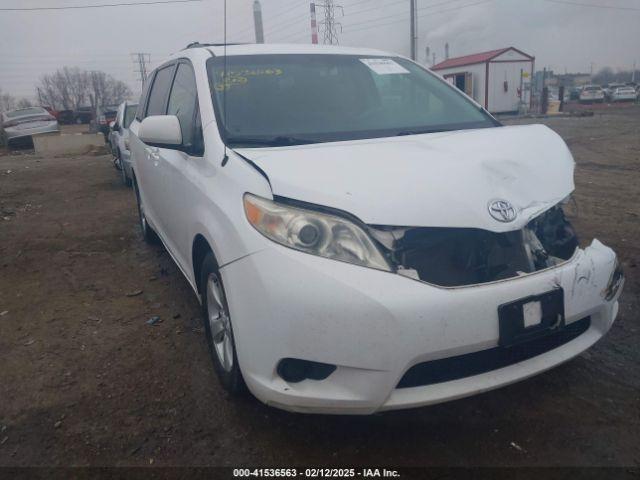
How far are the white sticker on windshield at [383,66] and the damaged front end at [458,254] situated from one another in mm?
1728

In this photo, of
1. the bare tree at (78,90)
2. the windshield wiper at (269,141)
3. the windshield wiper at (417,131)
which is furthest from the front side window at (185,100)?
the bare tree at (78,90)

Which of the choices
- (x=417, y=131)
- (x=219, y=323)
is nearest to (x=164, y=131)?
(x=219, y=323)

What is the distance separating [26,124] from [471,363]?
20.9 metres

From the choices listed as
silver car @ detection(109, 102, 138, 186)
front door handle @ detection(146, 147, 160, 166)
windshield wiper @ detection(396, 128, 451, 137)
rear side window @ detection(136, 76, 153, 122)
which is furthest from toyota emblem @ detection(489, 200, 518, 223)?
silver car @ detection(109, 102, 138, 186)

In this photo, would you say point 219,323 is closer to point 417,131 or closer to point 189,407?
point 189,407

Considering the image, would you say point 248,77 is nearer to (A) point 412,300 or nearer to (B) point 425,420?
(A) point 412,300

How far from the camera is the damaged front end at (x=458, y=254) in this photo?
6.59 ft

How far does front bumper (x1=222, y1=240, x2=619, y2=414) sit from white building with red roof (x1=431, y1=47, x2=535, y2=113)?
83.9ft

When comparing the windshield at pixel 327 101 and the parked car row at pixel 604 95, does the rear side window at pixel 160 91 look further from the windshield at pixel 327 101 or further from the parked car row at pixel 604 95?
the parked car row at pixel 604 95

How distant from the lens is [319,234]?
201cm

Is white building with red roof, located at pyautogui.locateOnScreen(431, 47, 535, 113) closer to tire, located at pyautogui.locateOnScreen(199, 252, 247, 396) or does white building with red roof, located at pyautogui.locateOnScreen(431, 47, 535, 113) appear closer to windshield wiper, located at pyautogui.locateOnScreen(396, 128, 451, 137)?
windshield wiper, located at pyautogui.locateOnScreen(396, 128, 451, 137)

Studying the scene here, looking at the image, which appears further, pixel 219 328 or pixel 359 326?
pixel 219 328

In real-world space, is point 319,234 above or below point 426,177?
below

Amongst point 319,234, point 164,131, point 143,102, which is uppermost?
point 143,102
